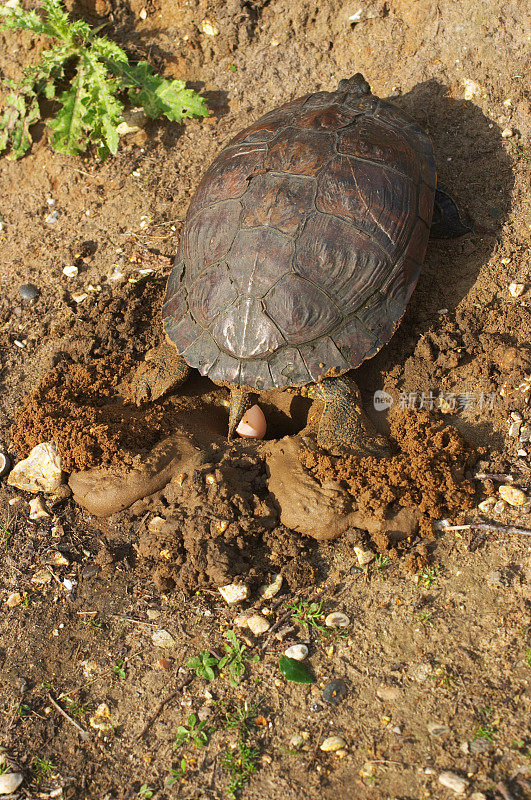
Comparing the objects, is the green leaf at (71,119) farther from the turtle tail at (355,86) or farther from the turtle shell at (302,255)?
the turtle tail at (355,86)

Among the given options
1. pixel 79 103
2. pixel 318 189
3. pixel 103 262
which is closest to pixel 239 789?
pixel 318 189

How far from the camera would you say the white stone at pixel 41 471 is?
3.64 meters

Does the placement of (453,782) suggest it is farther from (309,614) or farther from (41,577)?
(41,577)

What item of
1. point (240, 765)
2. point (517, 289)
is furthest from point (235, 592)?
point (517, 289)

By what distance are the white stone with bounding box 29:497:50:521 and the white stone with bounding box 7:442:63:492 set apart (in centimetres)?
8

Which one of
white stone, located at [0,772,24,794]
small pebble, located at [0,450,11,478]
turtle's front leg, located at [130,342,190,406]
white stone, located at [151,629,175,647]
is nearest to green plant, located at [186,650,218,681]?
white stone, located at [151,629,175,647]

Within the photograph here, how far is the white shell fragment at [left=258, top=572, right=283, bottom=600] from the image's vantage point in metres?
3.17

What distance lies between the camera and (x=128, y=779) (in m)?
2.63

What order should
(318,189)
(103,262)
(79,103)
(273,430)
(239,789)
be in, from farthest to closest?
(79,103) → (103,262) → (273,430) → (318,189) → (239,789)

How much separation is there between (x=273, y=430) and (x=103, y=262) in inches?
80.9

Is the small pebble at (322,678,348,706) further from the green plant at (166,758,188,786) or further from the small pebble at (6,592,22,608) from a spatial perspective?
the small pebble at (6,592,22,608)

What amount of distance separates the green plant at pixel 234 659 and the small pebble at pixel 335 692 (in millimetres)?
372

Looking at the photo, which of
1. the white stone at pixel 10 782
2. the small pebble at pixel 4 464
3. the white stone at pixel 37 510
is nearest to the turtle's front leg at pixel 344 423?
the white stone at pixel 37 510

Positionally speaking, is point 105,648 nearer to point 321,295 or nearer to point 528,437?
point 321,295
